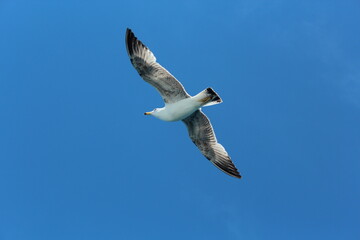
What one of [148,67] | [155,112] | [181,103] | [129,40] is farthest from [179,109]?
[129,40]

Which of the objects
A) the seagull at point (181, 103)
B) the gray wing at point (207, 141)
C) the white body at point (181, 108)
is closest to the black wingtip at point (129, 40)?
the seagull at point (181, 103)

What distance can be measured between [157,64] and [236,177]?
375 centimetres

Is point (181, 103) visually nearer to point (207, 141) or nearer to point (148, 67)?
point (148, 67)

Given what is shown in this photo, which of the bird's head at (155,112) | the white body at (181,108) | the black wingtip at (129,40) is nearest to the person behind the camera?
the black wingtip at (129,40)

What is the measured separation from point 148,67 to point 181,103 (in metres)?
1.28

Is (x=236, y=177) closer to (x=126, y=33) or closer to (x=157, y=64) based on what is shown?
(x=157, y=64)

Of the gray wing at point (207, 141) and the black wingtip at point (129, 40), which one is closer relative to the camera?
the black wingtip at point (129, 40)

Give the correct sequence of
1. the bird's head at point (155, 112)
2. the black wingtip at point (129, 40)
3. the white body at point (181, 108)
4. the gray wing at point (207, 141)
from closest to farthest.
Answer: the black wingtip at point (129, 40) < the white body at point (181, 108) < the bird's head at point (155, 112) < the gray wing at point (207, 141)

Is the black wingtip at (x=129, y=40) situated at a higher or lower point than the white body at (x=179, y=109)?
higher

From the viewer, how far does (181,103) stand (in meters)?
12.5

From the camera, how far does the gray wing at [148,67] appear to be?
12203 millimetres

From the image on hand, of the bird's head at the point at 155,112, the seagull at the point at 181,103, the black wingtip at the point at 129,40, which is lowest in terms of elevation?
the bird's head at the point at 155,112

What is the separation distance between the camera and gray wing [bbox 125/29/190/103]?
40.0 ft

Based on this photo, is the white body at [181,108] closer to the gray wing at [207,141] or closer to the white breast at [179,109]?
the white breast at [179,109]
